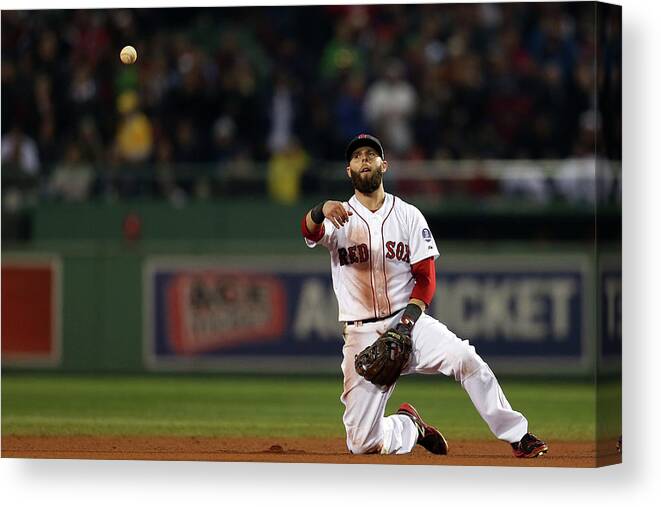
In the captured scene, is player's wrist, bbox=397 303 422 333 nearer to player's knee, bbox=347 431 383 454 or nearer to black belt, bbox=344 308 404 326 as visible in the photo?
black belt, bbox=344 308 404 326

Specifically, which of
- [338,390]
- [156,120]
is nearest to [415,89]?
[156,120]

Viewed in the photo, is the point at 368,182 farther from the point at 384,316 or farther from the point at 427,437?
the point at 427,437

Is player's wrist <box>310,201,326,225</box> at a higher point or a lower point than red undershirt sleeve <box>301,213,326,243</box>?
higher

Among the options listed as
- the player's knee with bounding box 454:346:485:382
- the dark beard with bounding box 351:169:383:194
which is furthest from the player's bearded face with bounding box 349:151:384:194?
the player's knee with bounding box 454:346:485:382

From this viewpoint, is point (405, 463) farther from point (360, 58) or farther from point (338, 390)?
point (360, 58)

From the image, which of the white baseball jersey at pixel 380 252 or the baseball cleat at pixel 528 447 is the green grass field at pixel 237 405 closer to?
the baseball cleat at pixel 528 447

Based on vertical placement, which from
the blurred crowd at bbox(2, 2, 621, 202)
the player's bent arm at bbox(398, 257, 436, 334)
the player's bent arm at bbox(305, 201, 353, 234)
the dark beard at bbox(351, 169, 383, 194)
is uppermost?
the blurred crowd at bbox(2, 2, 621, 202)
